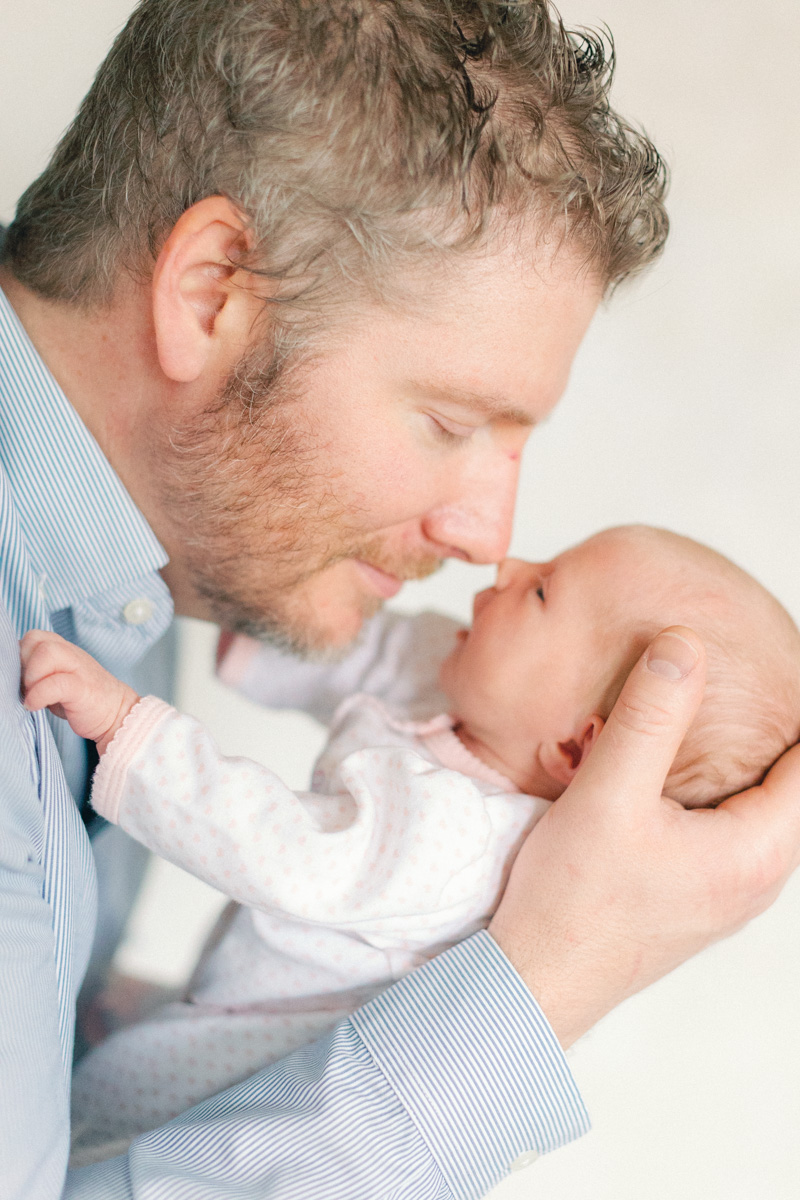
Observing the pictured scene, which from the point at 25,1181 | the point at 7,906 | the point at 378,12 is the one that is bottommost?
the point at 25,1181

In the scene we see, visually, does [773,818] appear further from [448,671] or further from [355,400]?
[355,400]

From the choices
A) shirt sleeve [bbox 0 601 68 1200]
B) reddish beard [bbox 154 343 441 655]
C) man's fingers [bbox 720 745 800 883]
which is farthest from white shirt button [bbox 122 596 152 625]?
man's fingers [bbox 720 745 800 883]

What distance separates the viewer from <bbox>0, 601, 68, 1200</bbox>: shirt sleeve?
0.85 metres

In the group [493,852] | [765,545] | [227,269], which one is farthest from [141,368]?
[765,545]

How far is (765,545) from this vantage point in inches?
87.7

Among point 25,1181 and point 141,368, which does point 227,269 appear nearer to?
point 141,368

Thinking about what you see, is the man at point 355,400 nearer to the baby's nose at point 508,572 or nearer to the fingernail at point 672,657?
the fingernail at point 672,657

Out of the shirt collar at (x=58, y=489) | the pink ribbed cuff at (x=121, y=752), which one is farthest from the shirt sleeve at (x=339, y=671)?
the pink ribbed cuff at (x=121, y=752)

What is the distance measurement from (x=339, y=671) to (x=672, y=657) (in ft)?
2.62

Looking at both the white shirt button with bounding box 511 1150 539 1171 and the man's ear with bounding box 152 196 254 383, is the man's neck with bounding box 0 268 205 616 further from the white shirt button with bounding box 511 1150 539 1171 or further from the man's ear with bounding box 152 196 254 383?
the white shirt button with bounding box 511 1150 539 1171

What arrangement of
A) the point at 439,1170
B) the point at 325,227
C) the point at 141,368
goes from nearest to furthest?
the point at 439,1170 < the point at 325,227 < the point at 141,368

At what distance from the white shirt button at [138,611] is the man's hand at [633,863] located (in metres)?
0.64

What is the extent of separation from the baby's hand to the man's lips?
19.8 inches

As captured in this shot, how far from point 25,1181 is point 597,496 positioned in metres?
1.82
